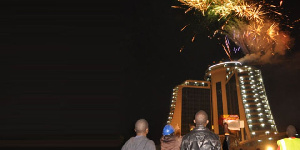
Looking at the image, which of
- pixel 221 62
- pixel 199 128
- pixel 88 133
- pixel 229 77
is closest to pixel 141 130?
pixel 199 128

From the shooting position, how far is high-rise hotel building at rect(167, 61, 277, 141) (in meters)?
55.1

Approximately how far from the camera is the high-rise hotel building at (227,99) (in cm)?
5511

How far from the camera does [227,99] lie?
6969cm

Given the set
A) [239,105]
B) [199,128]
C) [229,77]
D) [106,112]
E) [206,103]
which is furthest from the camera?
[206,103]

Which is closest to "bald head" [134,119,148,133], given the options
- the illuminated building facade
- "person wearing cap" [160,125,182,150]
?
"person wearing cap" [160,125,182,150]

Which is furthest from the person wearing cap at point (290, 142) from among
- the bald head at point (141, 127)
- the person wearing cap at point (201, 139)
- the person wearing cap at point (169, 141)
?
the bald head at point (141, 127)

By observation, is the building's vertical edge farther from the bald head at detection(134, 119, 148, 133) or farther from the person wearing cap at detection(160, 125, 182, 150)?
the bald head at detection(134, 119, 148, 133)

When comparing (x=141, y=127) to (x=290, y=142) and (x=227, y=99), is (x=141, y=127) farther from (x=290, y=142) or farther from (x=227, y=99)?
(x=227, y=99)

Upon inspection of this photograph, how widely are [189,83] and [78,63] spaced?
6741cm

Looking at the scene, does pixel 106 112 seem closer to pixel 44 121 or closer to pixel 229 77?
pixel 44 121

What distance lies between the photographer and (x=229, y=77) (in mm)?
70188

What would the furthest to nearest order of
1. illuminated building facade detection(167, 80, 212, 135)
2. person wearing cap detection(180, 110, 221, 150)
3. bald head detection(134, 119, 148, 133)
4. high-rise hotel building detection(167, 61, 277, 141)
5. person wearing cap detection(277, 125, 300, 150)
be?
illuminated building facade detection(167, 80, 212, 135) < high-rise hotel building detection(167, 61, 277, 141) < person wearing cap detection(277, 125, 300, 150) < bald head detection(134, 119, 148, 133) < person wearing cap detection(180, 110, 221, 150)

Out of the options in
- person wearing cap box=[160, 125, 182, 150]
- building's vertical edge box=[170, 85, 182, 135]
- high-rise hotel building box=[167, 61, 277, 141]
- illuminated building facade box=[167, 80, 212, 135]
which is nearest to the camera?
person wearing cap box=[160, 125, 182, 150]

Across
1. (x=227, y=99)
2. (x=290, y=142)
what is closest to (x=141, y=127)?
(x=290, y=142)
